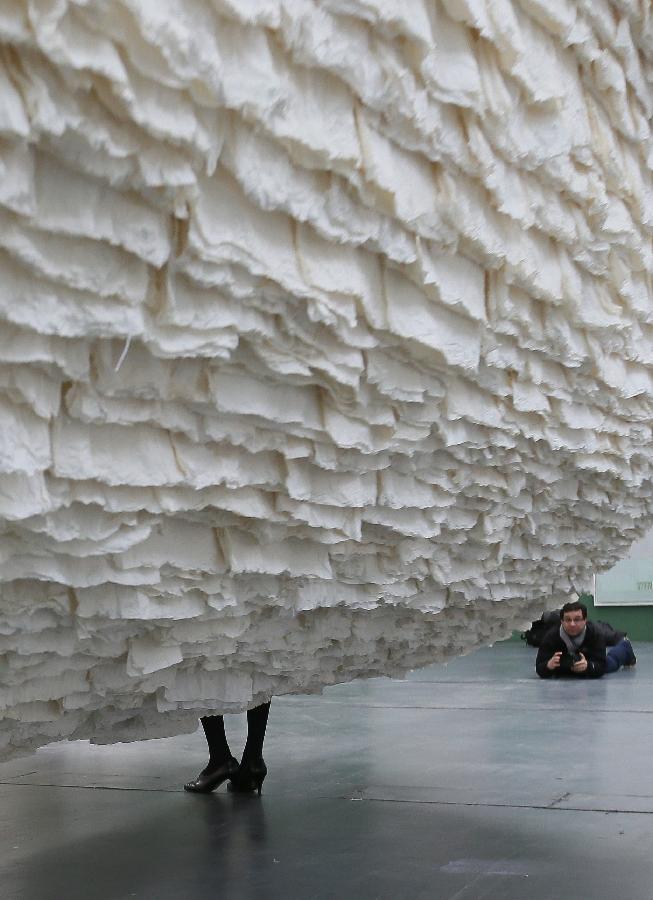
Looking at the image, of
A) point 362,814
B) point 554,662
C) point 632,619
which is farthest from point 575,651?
point 362,814

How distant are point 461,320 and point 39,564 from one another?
483 millimetres

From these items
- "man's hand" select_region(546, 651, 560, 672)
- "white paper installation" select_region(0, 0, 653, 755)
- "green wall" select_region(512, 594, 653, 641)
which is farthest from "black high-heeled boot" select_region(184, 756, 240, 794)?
"green wall" select_region(512, 594, 653, 641)

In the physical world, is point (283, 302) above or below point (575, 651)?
above

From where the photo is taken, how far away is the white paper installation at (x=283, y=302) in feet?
2.45

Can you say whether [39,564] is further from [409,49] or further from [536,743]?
[536,743]

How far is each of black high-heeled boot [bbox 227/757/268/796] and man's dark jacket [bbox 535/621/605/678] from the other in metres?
3.06

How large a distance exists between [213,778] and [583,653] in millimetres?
3226

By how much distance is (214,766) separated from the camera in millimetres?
3381

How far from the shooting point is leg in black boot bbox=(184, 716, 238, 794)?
11.0 feet

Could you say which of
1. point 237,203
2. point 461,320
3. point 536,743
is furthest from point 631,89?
point 536,743

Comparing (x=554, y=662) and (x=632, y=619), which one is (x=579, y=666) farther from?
(x=632, y=619)

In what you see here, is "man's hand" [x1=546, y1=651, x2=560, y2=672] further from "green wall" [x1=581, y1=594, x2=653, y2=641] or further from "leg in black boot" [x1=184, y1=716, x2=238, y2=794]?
"leg in black boot" [x1=184, y1=716, x2=238, y2=794]

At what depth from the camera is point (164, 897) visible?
2330 millimetres

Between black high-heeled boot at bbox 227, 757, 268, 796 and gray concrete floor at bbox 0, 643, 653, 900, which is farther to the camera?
black high-heeled boot at bbox 227, 757, 268, 796
